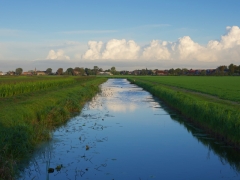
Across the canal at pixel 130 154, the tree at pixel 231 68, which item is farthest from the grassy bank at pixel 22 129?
the tree at pixel 231 68

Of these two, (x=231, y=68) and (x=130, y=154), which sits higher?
(x=231, y=68)

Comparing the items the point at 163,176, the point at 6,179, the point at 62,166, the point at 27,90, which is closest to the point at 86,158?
the point at 62,166

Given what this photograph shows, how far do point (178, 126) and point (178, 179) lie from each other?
8.58 meters

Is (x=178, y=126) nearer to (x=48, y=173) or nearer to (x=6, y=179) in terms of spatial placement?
(x=48, y=173)

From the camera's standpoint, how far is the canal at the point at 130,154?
9.15m

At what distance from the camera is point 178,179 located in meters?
8.70

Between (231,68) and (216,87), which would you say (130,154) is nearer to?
(216,87)

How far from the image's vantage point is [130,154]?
11164 mm

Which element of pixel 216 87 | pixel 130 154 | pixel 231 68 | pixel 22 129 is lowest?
pixel 130 154

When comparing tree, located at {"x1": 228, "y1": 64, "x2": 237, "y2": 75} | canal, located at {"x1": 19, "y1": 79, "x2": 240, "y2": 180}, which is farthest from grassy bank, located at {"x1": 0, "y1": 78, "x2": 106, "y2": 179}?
tree, located at {"x1": 228, "y1": 64, "x2": 237, "y2": 75}

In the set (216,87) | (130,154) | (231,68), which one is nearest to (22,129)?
(130,154)

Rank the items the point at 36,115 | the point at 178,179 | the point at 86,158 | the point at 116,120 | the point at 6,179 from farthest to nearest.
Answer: the point at 116,120 < the point at 36,115 < the point at 86,158 < the point at 178,179 < the point at 6,179

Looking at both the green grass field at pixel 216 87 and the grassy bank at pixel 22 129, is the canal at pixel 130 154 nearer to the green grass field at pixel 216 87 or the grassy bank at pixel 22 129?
the grassy bank at pixel 22 129

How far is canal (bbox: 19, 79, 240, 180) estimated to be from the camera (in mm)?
9148
